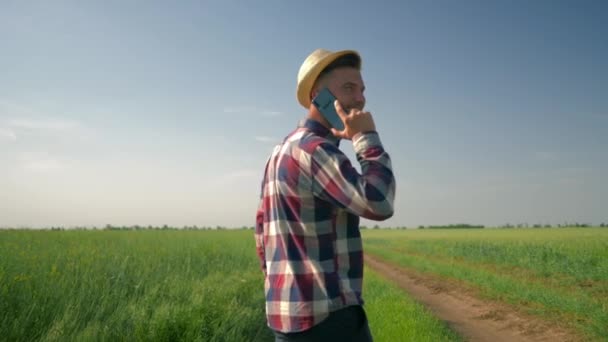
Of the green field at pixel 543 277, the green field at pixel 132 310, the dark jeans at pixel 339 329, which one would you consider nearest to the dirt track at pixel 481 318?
the green field at pixel 543 277

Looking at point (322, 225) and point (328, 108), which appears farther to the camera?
point (328, 108)

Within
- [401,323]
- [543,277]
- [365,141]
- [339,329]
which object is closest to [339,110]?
[365,141]

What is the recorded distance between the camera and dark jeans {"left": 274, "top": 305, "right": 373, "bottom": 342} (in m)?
1.87

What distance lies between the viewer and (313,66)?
215cm

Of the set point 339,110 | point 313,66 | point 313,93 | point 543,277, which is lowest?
point 543,277

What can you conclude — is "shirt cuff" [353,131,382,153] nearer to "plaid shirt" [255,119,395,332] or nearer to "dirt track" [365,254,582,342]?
"plaid shirt" [255,119,395,332]

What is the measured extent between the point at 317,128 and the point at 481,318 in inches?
346

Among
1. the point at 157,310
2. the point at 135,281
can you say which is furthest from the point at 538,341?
the point at 135,281

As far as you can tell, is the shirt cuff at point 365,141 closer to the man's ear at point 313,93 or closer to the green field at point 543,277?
the man's ear at point 313,93

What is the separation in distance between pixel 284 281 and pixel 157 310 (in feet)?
12.1

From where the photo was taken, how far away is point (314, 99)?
2.11m

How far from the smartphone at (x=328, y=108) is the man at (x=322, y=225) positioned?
4 cm

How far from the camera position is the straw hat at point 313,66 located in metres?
2.13

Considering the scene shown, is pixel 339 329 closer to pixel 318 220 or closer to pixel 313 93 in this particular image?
pixel 318 220
